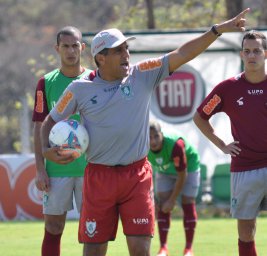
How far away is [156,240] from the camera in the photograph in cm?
1330

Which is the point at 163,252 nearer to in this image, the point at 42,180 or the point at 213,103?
the point at 42,180

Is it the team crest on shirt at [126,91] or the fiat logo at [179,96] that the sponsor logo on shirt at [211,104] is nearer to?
the team crest on shirt at [126,91]

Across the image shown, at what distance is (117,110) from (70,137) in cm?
42

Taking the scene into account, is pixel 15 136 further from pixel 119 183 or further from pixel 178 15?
pixel 119 183

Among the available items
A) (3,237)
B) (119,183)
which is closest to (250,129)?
(119,183)

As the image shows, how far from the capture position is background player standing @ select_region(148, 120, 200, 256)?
1179cm

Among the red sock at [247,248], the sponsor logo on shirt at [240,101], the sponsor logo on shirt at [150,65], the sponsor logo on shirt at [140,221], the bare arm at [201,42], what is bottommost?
the red sock at [247,248]

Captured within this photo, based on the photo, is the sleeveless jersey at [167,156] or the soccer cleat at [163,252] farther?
the sleeveless jersey at [167,156]

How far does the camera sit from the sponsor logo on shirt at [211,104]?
361 inches

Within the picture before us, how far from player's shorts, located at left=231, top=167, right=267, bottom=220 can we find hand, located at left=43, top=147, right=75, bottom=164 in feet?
5.93

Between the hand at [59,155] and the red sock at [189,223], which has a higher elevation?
the hand at [59,155]

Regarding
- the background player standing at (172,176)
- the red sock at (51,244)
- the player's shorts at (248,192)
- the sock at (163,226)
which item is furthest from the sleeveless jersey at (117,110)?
the sock at (163,226)

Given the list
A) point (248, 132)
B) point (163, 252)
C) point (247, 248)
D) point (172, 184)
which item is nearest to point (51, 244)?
point (247, 248)

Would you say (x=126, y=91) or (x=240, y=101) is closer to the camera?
(x=126, y=91)
